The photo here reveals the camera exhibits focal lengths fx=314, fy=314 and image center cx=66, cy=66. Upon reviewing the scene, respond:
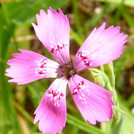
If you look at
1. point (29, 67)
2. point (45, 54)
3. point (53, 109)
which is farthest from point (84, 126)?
point (45, 54)

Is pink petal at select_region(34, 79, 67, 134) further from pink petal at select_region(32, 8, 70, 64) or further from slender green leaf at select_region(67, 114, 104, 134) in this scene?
slender green leaf at select_region(67, 114, 104, 134)

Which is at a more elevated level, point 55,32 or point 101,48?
point 55,32

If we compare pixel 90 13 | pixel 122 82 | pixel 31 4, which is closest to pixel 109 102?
pixel 31 4

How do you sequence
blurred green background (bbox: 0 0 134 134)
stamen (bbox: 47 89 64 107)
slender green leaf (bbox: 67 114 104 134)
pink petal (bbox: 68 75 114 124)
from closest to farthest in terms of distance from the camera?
1. pink petal (bbox: 68 75 114 124)
2. stamen (bbox: 47 89 64 107)
3. slender green leaf (bbox: 67 114 104 134)
4. blurred green background (bbox: 0 0 134 134)

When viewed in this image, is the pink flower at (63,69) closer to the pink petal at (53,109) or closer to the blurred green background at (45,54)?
the pink petal at (53,109)

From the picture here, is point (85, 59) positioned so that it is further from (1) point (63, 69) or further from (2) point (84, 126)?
(2) point (84, 126)

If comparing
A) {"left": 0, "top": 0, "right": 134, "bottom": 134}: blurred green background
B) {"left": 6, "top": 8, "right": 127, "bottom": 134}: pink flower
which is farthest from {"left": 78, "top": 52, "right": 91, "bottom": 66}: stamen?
{"left": 0, "top": 0, "right": 134, "bottom": 134}: blurred green background
